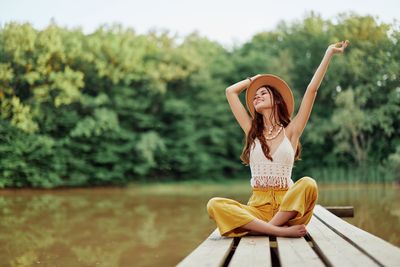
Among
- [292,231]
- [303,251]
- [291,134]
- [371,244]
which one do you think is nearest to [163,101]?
[291,134]

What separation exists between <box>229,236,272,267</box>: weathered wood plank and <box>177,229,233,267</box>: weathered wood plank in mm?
44

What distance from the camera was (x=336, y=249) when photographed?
6.21 feet

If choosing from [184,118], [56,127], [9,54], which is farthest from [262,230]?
[184,118]

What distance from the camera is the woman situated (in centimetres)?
220

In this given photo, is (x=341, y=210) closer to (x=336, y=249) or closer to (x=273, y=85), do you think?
(x=273, y=85)

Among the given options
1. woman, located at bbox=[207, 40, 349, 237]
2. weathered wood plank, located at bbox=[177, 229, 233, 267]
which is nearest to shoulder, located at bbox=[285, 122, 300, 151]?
woman, located at bbox=[207, 40, 349, 237]

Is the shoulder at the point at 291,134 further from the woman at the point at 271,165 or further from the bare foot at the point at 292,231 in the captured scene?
the bare foot at the point at 292,231

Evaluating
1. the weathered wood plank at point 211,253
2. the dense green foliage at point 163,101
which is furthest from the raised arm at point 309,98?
the dense green foliage at point 163,101

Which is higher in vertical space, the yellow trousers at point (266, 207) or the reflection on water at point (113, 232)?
the yellow trousers at point (266, 207)

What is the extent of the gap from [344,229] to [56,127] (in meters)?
12.4

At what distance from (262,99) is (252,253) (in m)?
0.88

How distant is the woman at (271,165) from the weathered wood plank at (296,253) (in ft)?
0.40

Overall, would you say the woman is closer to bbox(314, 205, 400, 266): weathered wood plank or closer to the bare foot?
the bare foot

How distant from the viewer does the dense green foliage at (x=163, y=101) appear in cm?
1243
